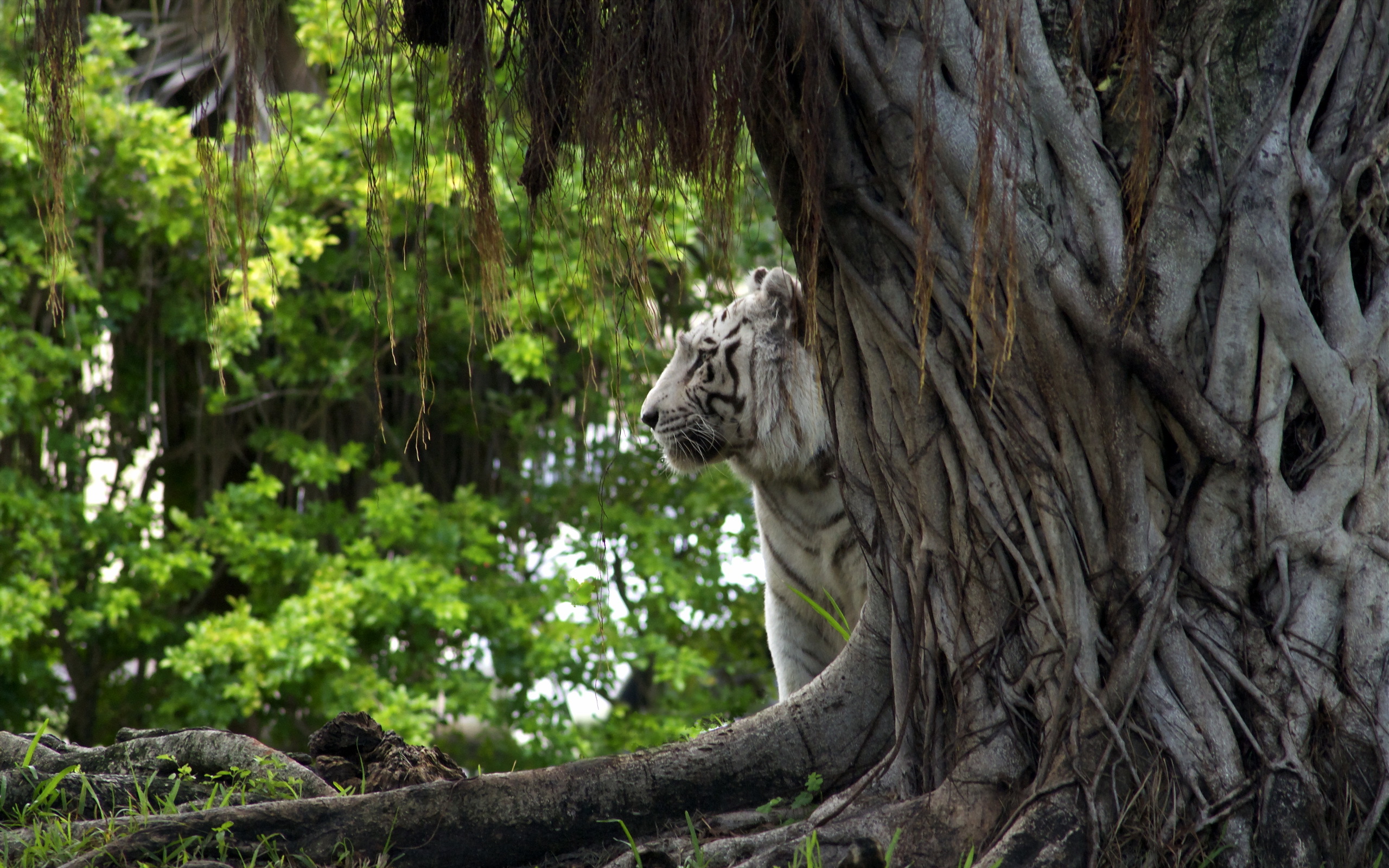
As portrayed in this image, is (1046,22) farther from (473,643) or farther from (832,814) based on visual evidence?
(473,643)

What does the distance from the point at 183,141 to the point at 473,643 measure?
380 cm

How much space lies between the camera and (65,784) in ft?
8.75

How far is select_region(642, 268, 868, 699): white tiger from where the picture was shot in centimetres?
389

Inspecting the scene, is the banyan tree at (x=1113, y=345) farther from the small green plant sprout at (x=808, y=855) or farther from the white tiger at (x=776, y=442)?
the white tiger at (x=776, y=442)

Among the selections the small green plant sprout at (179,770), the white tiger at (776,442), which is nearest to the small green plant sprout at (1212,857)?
the white tiger at (776,442)

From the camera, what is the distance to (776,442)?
12.9 feet

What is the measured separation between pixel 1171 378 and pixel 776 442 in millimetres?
1951

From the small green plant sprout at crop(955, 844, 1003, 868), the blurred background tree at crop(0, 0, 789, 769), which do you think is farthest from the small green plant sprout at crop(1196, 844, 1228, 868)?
the blurred background tree at crop(0, 0, 789, 769)

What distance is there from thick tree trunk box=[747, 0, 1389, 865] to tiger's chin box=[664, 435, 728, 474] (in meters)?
1.87

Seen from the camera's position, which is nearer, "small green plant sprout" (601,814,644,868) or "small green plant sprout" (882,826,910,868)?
"small green plant sprout" (882,826,910,868)

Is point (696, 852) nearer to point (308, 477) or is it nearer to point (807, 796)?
point (807, 796)

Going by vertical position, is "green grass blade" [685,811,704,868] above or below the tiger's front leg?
below

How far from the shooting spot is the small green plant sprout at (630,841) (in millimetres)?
2328

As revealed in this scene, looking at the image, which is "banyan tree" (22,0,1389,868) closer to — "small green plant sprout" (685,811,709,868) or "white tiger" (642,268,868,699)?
"small green plant sprout" (685,811,709,868)
